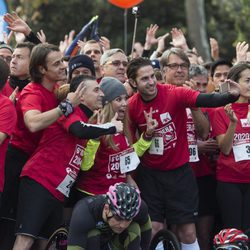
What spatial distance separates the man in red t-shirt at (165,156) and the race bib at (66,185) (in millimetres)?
996

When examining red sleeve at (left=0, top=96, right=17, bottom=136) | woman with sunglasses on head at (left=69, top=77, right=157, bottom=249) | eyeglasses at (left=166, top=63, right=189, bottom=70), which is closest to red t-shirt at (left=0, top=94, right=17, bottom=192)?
red sleeve at (left=0, top=96, right=17, bottom=136)

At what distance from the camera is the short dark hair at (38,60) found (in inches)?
309

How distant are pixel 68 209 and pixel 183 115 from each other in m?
1.44

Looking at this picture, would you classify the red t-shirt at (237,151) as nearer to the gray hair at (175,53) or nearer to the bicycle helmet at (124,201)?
the gray hair at (175,53)

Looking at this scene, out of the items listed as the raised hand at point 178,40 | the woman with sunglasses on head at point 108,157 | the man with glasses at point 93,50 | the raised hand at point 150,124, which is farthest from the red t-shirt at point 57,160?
the raised hand at point 178,40

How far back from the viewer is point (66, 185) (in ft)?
25.4

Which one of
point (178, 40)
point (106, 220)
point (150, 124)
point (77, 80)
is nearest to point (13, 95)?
point (77, 80)

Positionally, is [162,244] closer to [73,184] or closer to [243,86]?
[73,184]

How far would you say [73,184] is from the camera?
26.0ft

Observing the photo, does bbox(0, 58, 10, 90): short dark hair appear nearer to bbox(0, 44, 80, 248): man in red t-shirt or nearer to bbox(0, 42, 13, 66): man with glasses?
bbox(0, 44, 80, 248): man in red t-shirt

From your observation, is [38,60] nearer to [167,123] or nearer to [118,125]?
[118,125]

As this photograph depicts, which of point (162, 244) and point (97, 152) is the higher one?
point (97, 152)

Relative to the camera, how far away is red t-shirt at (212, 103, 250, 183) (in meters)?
8.70

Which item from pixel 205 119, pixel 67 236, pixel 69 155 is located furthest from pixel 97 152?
pixel 205 119
